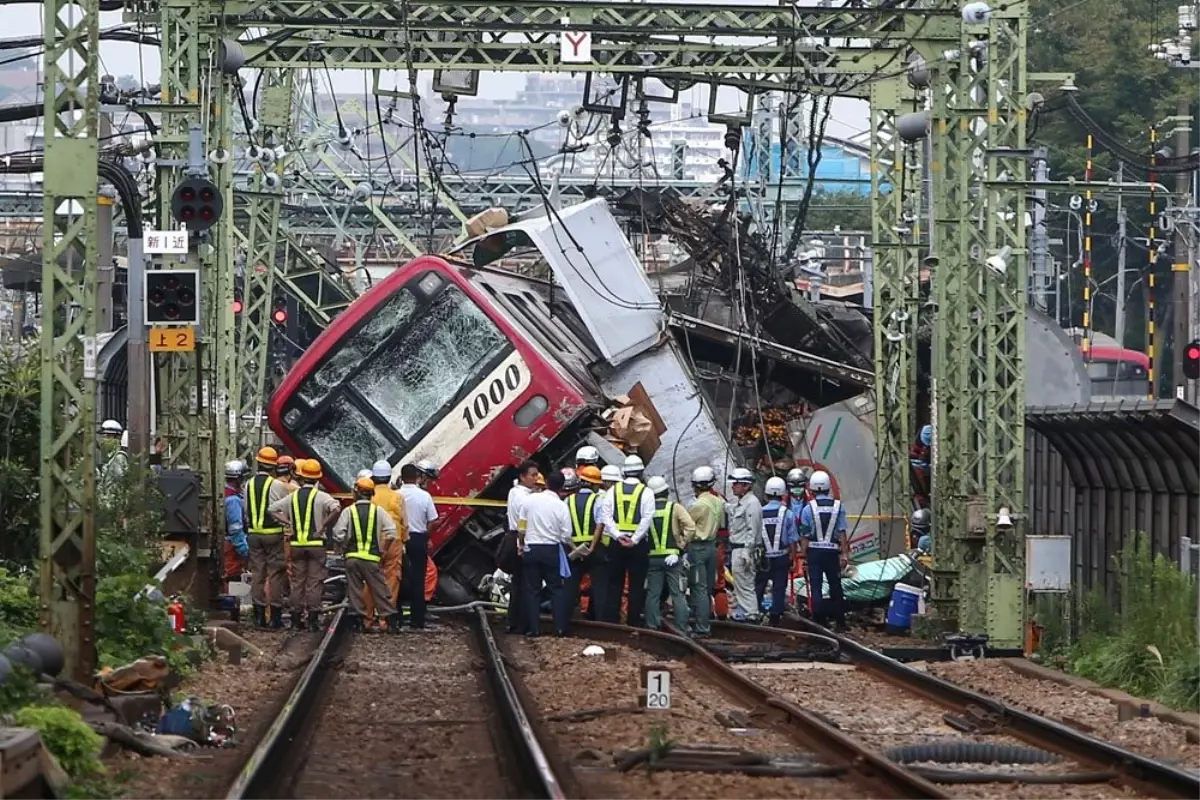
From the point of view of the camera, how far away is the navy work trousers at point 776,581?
24.6 metres

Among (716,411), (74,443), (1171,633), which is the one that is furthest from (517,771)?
(716,411)

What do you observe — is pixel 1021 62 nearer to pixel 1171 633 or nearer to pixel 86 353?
pixel 1171 633

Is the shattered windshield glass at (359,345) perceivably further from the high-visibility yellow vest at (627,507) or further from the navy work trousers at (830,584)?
the navy work trousers at (830,584)

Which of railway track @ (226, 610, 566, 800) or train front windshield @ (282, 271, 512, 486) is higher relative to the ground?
train front windshield @ (282, 271, 512, 486)

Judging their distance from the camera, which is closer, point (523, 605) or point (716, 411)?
point (523, 605)

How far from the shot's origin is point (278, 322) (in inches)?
1818

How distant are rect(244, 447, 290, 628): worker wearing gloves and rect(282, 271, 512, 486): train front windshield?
3.13m

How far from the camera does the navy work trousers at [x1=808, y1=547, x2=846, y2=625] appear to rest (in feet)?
80.4

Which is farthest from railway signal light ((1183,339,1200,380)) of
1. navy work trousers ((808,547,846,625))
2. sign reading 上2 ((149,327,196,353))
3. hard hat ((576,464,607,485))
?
sign reading 上2 ((149,327,196,353))

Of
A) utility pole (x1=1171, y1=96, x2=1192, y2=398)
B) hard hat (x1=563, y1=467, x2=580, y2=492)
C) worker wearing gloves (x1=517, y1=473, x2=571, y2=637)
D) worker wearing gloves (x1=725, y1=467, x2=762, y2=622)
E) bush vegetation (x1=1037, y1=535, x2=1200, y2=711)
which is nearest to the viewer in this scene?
bush vegetation (x1=1037, y1=535, x2=1200, y2=711)

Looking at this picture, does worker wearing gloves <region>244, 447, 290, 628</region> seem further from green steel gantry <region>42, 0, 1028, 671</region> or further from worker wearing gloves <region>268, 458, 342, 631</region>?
green steel gantry <region>42, 0, 1028, 671</region>

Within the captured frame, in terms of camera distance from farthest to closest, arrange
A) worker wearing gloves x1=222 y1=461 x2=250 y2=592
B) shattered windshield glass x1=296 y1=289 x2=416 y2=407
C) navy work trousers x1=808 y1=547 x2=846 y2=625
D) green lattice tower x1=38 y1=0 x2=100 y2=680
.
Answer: shattered windshield glass x1=296 y1=289 x2=416 y2=407 < worker wearing gloves x1=222 y1=461 x2=250 y2=592 < navy work trousers x1=808 y1=547 x2=846 y2=625 < green lattice tower x1=38 y1=0 x2=100 y2=680

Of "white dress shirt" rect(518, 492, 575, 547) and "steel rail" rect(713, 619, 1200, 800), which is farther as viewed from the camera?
"white dress shirt" rect(518, 492, 575, 547)

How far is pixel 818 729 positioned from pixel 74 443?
17.2ft
